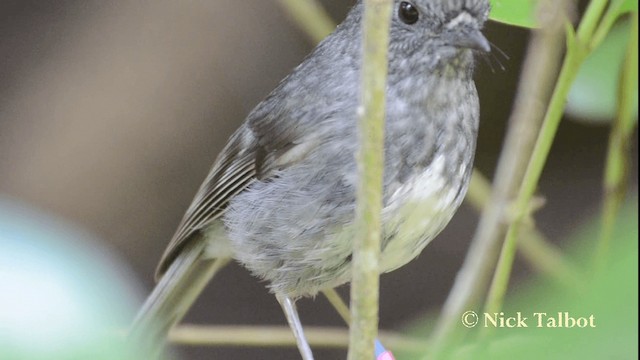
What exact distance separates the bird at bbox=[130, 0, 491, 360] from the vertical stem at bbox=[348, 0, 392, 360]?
0.26 m

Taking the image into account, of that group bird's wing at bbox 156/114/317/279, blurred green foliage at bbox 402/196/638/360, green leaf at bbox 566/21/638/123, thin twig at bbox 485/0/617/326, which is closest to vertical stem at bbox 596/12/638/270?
green leaf at bbox 566/21/638/123

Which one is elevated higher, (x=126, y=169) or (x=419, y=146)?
(x=126, y=169)

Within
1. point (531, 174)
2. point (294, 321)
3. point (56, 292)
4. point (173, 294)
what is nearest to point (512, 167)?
point (531, 174)

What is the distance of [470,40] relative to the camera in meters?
1.08

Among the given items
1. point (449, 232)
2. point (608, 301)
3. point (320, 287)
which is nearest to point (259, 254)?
point (320, 287)

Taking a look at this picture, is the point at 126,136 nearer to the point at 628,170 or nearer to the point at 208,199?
the point at 208,199

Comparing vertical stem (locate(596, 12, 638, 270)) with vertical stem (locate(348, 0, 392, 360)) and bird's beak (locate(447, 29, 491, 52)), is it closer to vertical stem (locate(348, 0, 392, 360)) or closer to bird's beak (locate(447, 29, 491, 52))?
bird's beak (locate(447, 29, 491, 52))

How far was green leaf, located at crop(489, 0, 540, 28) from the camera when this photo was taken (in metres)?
1.18

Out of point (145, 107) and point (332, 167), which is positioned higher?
point (145, 107)

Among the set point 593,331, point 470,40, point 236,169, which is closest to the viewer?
point 593,331

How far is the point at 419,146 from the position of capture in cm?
117

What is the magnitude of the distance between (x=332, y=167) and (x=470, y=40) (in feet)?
0.81

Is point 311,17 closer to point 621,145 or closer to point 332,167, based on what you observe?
point 332,167

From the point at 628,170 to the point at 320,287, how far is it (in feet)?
1.85
